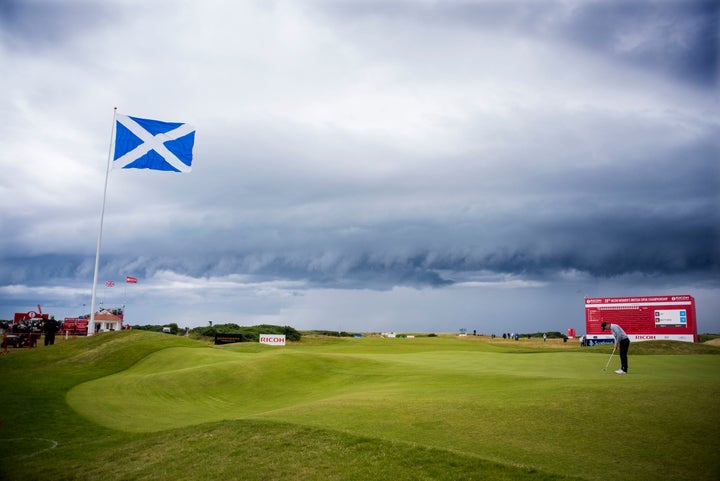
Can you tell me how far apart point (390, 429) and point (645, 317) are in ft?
230

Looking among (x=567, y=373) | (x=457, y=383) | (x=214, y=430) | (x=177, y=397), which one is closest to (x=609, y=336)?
(x=567, y=373)

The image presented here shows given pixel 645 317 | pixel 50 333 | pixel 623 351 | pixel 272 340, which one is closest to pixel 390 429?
pixel 623 351

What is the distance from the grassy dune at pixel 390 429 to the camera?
11977mm

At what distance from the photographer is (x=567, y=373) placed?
85.5 feet

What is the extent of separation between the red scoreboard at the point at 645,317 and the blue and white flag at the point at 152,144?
62.5m

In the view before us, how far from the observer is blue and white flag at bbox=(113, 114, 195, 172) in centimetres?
3938

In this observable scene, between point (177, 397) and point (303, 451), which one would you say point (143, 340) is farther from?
point (303, 451)

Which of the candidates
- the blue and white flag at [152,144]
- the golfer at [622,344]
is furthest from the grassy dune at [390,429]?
the blue and white flag at [152,144]

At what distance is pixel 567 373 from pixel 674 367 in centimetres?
699

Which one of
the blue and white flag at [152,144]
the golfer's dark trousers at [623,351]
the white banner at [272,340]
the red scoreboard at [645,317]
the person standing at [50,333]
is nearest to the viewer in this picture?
the golfer's dark trousers at [623,351]

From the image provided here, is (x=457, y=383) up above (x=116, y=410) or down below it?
above

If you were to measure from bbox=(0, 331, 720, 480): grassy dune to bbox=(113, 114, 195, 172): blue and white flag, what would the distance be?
17.7 m

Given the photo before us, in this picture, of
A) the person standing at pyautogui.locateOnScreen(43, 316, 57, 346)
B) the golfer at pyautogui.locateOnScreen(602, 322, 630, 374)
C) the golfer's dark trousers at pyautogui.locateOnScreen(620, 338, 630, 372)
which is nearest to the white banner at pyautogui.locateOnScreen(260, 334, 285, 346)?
the person standing at pyautogui.locateOnScreen(43, 316, 57, 346)

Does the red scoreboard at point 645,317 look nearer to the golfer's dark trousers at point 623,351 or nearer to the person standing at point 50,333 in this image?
the golfer's dark trousers at point 623,351
